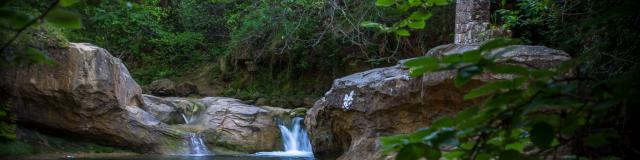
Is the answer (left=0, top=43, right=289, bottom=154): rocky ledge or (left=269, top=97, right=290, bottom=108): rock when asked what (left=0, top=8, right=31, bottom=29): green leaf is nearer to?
(left=0, top=43, right=289, bottom=154): rocky ledge

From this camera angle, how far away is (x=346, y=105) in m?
8.84

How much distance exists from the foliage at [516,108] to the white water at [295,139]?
11.1 metres

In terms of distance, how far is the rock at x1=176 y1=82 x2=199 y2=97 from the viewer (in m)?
17.3

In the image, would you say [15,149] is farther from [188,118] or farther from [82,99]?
[188,118]

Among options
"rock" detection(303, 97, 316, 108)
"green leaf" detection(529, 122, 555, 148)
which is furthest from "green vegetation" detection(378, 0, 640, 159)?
"rock" detection(303, 97, 316, 108)

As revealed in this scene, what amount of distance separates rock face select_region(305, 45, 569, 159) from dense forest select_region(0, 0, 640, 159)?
0.02m

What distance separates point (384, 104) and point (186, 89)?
34.0 ft

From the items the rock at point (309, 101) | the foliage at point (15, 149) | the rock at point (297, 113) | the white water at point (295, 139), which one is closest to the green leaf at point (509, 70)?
the foliage at point (15, 149)

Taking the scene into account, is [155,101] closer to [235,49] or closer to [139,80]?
[235,49]

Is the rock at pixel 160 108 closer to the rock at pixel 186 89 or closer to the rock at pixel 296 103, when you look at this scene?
the rock at pixel 296 103

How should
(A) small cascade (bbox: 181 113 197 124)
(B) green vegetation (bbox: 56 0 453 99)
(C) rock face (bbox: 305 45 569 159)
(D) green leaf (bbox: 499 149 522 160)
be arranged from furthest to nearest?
1. (B) green vegetation (bbox: 56 0 453 99)
2. (A) small cascade (bbox: 181 113 197 124)
3. (C) rock face (bbox: 305 45 569 159)
4. (D) green leaf (bbox: 499 149 522 160)

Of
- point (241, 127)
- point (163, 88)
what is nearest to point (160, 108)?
point (241, 127)

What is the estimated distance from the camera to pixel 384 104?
328 inches

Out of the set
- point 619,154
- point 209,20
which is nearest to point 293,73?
point 209,20
